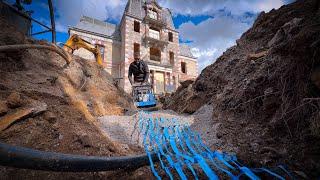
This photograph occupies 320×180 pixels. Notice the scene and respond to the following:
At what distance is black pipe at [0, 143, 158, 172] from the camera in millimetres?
1362

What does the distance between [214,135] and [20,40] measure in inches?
162

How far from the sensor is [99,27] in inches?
744

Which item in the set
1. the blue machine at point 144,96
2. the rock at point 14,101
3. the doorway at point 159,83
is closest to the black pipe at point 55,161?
the rock at point 14,101

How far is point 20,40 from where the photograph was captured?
3.43 m

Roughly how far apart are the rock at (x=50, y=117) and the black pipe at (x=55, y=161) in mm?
1126

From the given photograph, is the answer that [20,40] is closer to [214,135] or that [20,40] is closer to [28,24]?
[28,24]

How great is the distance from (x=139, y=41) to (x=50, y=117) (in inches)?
650

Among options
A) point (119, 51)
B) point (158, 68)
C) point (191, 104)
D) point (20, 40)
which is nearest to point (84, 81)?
point (20, 40)

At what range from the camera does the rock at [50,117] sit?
2.56 m

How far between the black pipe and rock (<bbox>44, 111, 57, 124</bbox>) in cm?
113

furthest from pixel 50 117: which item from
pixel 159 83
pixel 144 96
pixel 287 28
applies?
pixel 159 83

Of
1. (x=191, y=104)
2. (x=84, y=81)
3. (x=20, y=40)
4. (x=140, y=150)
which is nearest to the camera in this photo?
(x=140, y=150)

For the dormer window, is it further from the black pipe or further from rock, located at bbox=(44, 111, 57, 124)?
the black pipe

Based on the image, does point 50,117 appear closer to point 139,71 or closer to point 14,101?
point 14,101
